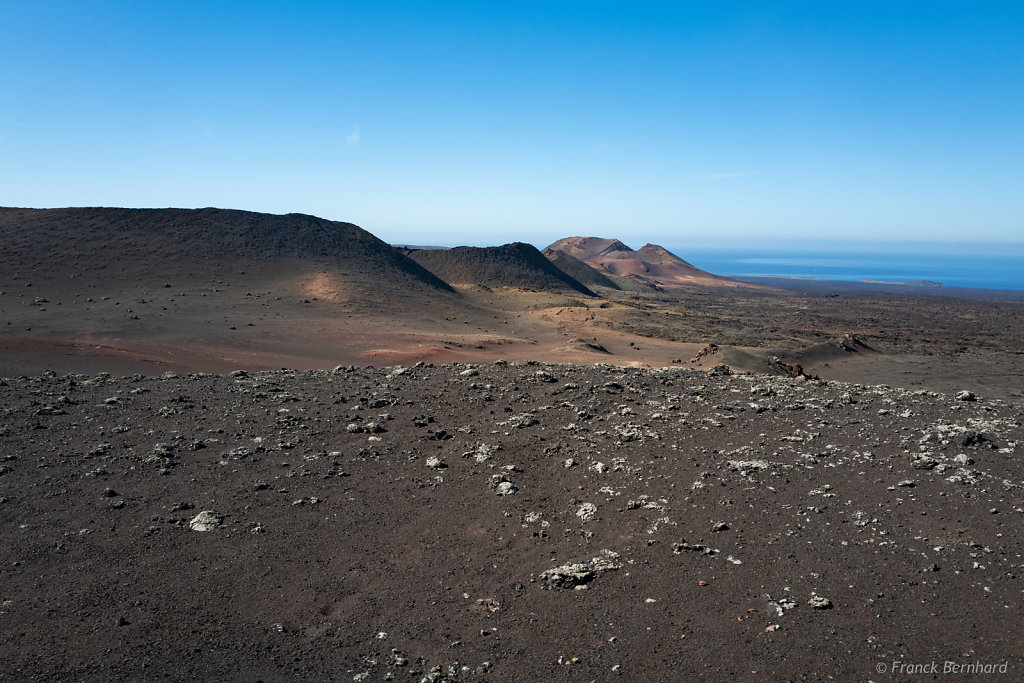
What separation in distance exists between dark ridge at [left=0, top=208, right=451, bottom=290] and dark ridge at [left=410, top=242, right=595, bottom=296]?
644 inches

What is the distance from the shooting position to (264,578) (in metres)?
5.84

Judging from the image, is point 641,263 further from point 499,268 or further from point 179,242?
point 179,242

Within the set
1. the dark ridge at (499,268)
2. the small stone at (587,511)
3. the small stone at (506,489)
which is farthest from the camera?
the dark ridge at (499,268)

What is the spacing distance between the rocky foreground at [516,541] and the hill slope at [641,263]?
92.9 metres

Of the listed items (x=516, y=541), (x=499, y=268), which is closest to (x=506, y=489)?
(x=516, y=541)

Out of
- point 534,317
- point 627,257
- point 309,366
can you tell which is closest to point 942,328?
point 534,317

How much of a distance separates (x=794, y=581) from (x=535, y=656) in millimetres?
2374

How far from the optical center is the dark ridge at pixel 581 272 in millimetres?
88625

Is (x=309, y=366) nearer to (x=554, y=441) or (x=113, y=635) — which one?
(x=554, y=441)

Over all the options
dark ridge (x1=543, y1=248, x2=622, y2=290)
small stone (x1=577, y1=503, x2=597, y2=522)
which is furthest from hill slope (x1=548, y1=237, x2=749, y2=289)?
small stone (x1=577, y1=503, x2=597, y2=522)

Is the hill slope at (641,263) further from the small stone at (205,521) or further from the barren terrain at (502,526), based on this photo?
the small stone at (205,521)

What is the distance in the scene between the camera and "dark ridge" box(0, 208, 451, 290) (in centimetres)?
3647

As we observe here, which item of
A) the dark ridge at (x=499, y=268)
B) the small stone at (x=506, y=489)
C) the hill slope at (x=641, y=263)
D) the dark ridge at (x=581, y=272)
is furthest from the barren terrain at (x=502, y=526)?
the hill slope at (x=641, y=263)

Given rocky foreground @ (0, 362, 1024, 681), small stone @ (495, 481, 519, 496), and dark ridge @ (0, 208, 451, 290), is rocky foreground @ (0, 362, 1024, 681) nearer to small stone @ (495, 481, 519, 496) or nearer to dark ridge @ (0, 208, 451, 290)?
small stone @ (495, 481, 519, 496)
